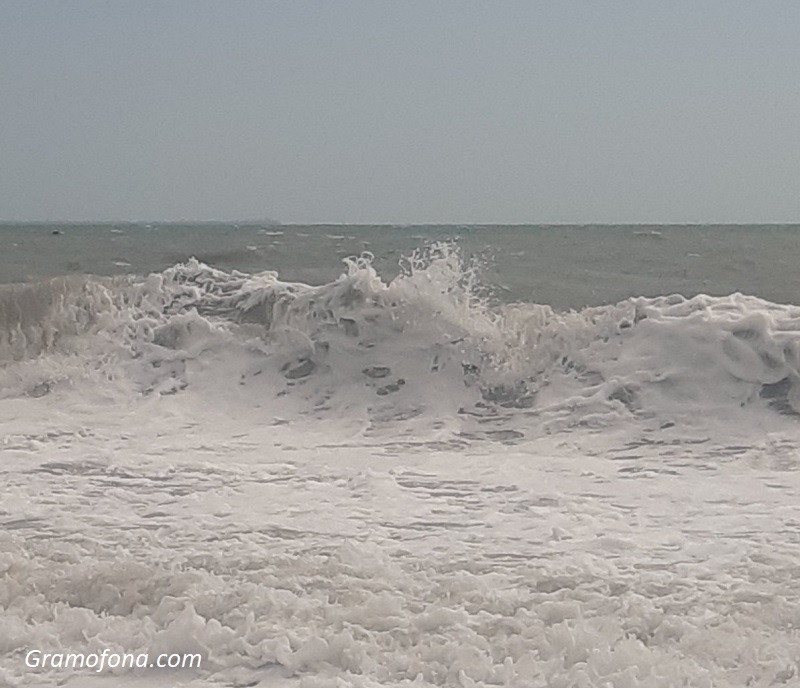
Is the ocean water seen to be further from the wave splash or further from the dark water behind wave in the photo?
the dark water behind wave

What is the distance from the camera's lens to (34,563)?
14.2 ft

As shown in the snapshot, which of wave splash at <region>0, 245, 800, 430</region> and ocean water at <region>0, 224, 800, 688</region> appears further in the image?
wave splash at <region>0, 245, 800, 430</region>

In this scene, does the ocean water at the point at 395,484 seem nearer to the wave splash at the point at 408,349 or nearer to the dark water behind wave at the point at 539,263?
the wave splash at the point at 408,349

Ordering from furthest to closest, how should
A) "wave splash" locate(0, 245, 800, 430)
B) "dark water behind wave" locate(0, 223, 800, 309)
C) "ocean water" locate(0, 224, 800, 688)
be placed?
"dark water behind wave" locate(0, 223, 800, 309)
"wave splash" locate(0, 245, 800, 430)
"ocean water" locate(0, 224, 800, 688)

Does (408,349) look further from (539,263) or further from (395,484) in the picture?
(539,263)

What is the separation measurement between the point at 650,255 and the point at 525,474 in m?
23.5

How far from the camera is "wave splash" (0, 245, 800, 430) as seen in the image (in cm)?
786

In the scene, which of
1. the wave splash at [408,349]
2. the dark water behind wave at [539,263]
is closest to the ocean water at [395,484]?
the wave splash at [408,349]

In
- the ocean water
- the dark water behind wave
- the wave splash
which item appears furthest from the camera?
the dark water behind wave

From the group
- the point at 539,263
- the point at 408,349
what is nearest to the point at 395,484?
the point at 408,349

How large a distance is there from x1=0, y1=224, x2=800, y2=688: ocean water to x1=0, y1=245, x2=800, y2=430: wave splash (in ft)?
0.09

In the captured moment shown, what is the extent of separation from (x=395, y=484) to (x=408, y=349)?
301 cm

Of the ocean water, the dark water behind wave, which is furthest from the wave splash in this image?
the dark water behind wave

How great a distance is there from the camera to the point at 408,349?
880cm
